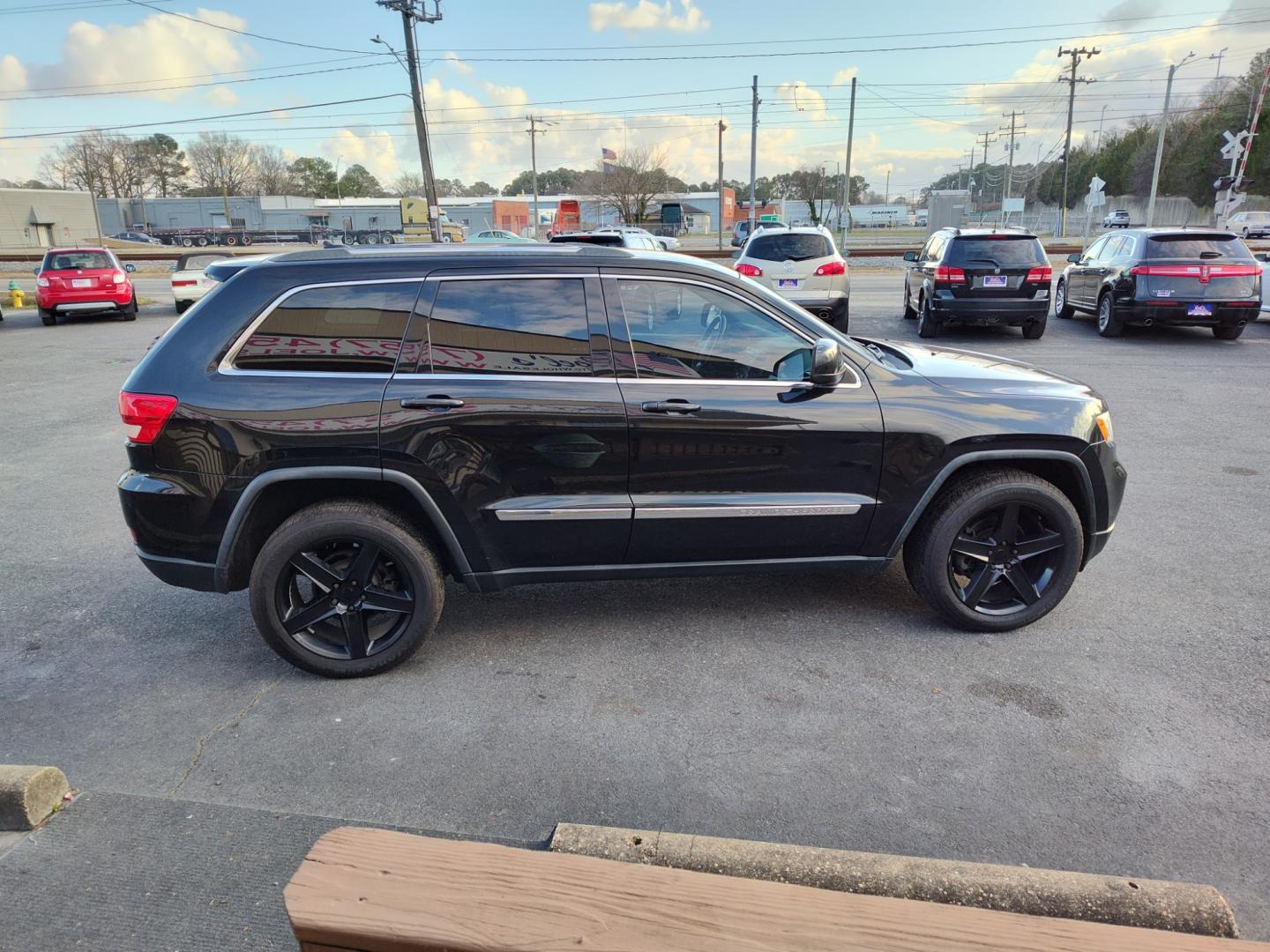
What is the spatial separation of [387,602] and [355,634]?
21 cm

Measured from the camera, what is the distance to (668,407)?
12.0 feet

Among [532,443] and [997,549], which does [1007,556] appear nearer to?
[997,549]

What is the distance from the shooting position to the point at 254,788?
299cm

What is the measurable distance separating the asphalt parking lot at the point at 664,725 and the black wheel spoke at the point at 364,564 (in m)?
0.48

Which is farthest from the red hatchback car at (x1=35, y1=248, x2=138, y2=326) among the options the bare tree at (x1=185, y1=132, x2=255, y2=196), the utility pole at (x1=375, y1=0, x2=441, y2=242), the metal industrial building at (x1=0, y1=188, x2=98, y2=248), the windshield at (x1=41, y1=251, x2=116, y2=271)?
the bare tree at (x1=185, y1=132, x2=255, y2=196)

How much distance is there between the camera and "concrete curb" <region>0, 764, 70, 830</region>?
2.74 metres

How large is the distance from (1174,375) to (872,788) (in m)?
9.80

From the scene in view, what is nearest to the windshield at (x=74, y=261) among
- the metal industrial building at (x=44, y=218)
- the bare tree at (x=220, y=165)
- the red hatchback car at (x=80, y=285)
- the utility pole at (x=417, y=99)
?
the red hatchback car at (x=80, y=285)

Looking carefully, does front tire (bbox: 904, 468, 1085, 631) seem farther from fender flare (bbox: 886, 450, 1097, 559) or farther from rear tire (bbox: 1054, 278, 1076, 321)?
rear tire (bbox: 1054, 278, 1076, 321)

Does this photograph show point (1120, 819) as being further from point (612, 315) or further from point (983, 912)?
point (612, 315)

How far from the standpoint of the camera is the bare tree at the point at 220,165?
10094 cm

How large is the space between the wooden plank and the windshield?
67.9 feet

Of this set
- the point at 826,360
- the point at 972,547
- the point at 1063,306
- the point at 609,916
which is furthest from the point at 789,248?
the point at 609,916

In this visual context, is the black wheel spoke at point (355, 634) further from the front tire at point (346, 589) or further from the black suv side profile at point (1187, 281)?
the black suv side profile at point (1187, 281)
